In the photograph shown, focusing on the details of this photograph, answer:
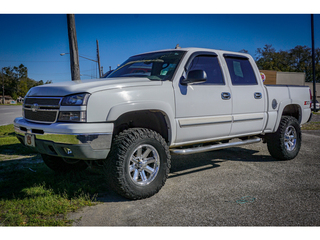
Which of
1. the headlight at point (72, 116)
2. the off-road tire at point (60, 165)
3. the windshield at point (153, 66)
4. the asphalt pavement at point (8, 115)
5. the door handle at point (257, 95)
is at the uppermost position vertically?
the windshield at point (153, 66)

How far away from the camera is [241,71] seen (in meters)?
5.18

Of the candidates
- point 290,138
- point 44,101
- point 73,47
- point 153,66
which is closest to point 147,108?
point 153,66

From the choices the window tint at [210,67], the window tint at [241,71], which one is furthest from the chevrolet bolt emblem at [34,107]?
the window tint at [241,71]

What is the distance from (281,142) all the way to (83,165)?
3.77 meters

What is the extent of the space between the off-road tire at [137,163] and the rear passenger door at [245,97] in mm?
1576

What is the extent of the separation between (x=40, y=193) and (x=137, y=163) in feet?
4.35

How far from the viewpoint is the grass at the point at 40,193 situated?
3.04 metres

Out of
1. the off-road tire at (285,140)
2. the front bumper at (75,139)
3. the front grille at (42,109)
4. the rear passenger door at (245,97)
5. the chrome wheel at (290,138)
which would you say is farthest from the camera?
the chrome wheel at (290,138)

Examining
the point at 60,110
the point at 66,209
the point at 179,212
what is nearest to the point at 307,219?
the point at 179,212

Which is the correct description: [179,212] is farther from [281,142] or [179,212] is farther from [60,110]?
[281,142]

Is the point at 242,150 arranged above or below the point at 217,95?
below

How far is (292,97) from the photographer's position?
585 centimetres

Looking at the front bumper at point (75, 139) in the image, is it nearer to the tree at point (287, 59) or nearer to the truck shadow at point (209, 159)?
the truck shadow at point (209, 159)

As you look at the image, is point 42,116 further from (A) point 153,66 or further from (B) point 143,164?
(A) point 153,66
